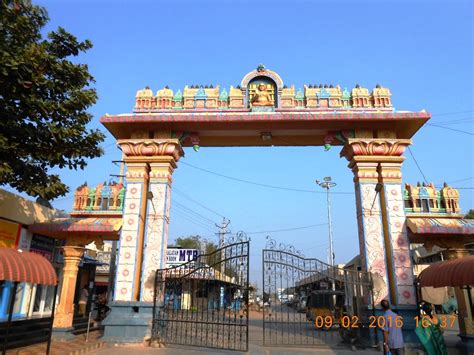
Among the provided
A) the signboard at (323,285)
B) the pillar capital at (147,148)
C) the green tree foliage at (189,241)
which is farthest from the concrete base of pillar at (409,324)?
the green tree foliage at (189,241)

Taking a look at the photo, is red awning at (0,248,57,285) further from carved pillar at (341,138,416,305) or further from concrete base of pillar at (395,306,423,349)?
concrete base of pillar at (395,306,423,349)

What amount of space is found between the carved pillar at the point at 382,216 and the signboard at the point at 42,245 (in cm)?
948

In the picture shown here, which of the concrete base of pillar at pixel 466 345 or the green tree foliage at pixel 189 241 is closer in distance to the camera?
the concrete base of pillar at pixel 466 345

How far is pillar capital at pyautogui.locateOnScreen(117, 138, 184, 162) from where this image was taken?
1034 centimetres

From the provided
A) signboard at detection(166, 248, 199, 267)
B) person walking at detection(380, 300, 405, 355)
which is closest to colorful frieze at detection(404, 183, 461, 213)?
person walking at detection(380, 300, 405, 355)

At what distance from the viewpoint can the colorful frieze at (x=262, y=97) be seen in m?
10.4

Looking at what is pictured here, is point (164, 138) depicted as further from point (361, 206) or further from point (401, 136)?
point (401, 136)

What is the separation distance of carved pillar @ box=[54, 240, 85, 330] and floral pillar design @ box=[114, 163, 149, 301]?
6.30ft

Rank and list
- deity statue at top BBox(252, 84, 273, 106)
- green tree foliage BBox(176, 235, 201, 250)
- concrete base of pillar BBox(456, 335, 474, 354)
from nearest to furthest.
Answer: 1. concrete base of pillar BBox(456, 335, 474, 354)
2. deity statue at top BBox(252, 84, 273, 106)
3. green tree foliage BBox(176, 235, 201, 250)

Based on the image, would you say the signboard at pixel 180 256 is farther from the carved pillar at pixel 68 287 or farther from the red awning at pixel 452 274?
the red awning at pixel 452 274

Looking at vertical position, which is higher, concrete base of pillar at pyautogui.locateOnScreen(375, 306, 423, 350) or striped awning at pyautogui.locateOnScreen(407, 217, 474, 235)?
striped awning at pyautogui.locateOnScreen(407, 217, 474, 235)

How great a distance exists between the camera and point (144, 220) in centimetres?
1012

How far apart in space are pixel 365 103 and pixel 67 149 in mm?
7958

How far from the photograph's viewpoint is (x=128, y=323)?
29.3ft
